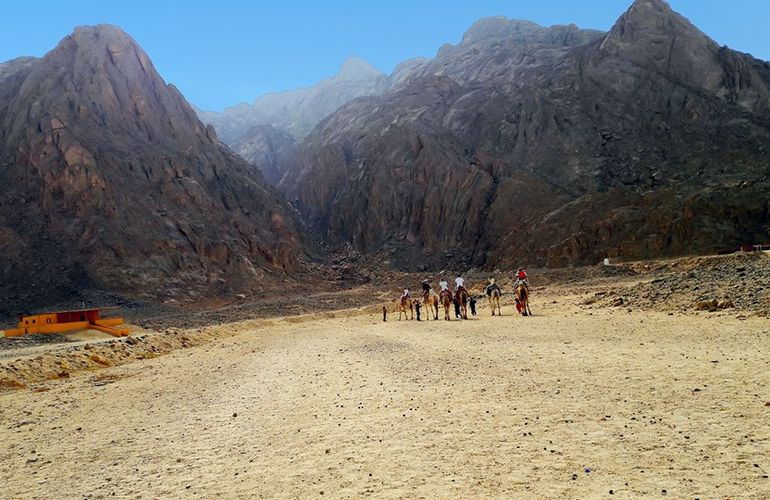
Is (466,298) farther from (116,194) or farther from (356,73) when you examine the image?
(356,73)

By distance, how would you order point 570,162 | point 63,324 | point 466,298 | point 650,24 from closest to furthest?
1. point 466,298
2. point 63,324
3. point 570,162
4. point 650,24

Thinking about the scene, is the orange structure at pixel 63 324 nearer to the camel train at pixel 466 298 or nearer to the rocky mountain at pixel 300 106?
the camel train at pixel 466 298

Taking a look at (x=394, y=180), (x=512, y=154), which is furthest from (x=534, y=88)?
(x=394, y=180)

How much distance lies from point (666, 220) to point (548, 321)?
32.6m

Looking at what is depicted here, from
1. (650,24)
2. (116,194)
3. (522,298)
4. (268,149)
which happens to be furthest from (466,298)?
(268,149)

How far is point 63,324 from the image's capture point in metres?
29.2

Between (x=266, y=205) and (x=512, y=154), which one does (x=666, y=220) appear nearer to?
(x=512, y=154)

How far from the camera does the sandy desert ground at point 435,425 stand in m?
5.51

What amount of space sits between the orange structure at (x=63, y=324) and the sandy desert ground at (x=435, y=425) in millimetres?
16606

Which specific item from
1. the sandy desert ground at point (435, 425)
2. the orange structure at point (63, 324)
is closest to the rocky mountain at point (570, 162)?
the orange structure at point (63, 324)

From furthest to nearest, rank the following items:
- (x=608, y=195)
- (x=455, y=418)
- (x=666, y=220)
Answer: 1. (x=608, y=195)
2. (x=666, y=220)
3. (x=455, y=418)

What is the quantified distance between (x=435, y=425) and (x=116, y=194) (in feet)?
181

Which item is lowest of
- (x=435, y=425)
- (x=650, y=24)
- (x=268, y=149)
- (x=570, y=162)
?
(x=435, y=425)

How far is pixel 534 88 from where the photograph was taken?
245 feet
